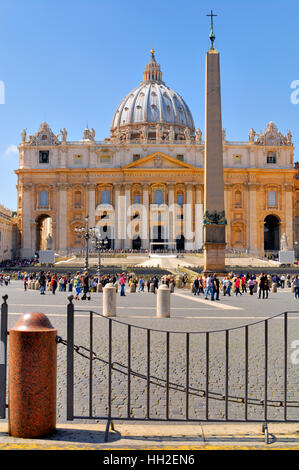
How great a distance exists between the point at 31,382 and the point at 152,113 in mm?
96381

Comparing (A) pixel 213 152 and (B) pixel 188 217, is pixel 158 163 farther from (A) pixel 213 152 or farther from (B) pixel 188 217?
(A) pixel 213 152

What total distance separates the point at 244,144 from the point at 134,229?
21.9m

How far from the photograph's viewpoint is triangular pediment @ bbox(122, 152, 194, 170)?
74.1 meters

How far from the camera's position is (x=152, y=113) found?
97.5m

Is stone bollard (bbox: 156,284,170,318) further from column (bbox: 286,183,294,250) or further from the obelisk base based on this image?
column (bbox: 286,183,294,250)

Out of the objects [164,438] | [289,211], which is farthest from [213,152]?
[289,211]

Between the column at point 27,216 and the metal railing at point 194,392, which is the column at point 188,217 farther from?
the metal railing at point 194,392

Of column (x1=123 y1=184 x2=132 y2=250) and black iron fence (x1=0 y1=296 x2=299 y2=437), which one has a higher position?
column (x1=123 y1=184 x2=132 y2=250)

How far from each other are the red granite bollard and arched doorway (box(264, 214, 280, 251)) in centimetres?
7549

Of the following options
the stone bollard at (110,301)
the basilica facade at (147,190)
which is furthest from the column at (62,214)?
the stone bollard at (110,301)

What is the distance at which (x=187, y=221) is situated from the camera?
246 feet

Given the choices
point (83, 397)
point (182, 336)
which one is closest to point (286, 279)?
point (182, 336)

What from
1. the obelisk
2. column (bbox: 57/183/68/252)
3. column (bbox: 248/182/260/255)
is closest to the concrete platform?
the obelisk

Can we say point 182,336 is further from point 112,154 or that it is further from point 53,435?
point 112,154
